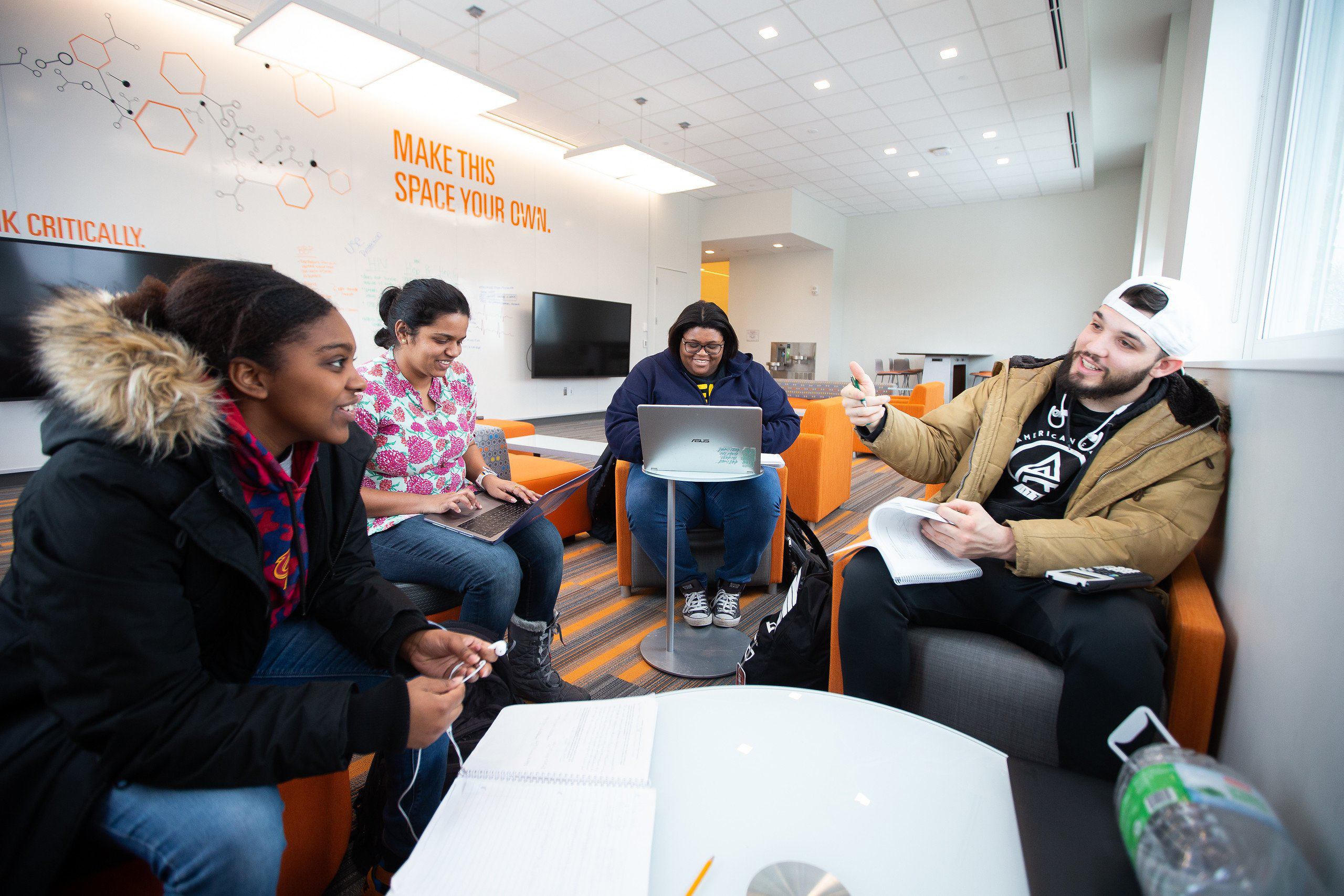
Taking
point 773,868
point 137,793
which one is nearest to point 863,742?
point 773,868

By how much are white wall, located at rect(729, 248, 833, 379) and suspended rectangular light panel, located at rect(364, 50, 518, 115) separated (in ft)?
21.3

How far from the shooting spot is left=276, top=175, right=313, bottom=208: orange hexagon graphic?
15.7ft

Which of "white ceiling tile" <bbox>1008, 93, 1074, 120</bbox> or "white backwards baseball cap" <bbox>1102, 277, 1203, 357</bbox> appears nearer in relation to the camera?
"white backwards baseball cap" <bbox>1102, 277, 1203, 357</bbox>

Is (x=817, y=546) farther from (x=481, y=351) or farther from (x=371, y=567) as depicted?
(x=481, y=351)

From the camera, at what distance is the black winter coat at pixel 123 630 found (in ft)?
2.26

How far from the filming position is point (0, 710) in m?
0.73

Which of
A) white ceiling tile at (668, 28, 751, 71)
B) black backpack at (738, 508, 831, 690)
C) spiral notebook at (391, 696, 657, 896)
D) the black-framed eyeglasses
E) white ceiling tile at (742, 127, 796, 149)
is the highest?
white ceiling tile at (742, 127, 796, 149)

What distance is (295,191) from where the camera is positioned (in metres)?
4.87

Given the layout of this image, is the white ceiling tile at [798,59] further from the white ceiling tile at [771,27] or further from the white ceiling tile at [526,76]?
the white ceiling tile at [526,76]

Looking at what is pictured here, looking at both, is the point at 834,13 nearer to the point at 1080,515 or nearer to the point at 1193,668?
the point at 1080,515

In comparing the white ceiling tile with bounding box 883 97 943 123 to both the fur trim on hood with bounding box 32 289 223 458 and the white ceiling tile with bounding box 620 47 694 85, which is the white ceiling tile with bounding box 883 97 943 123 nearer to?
the white ceiling tile with bounding box 620 47 694 85

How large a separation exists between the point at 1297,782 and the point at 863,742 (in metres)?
0.52

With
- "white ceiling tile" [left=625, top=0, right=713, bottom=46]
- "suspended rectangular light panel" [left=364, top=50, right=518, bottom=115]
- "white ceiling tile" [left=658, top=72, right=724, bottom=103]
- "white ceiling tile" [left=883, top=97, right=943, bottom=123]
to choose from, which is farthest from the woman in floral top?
"white ceiling tile" [left=883, top=97, right=943, bottom=123]

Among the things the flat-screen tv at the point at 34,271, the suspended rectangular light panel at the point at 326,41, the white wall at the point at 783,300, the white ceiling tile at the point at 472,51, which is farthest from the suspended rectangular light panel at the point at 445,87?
the white wall at the point at 783,300
